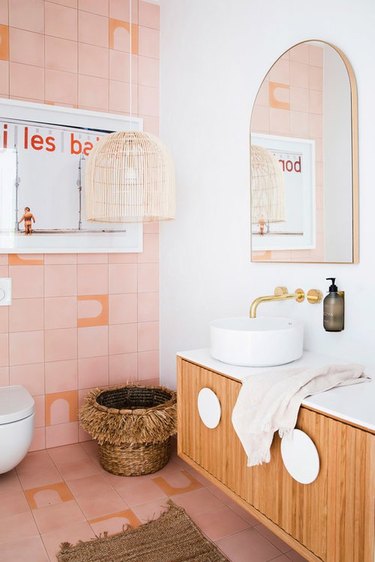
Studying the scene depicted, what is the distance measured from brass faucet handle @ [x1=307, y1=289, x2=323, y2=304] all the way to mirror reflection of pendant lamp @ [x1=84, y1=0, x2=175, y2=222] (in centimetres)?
85

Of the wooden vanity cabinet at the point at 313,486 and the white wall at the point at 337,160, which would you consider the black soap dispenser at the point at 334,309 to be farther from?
the wooden vanity cabinet at the point at 313,486

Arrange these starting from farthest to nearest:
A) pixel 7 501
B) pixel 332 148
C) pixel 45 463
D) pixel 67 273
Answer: pixel 67 273 < pixel 45 463 < pixel 7 501 < pixel 332 148

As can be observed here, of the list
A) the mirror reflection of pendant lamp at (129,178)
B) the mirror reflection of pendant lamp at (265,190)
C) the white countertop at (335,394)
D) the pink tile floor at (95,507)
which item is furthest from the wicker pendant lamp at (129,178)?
the pink tile floor at (95,507)

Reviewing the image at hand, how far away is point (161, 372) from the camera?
3125mm

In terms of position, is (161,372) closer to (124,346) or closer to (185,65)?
(124,346)

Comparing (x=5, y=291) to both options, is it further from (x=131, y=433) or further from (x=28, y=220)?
(x=131, y=433)

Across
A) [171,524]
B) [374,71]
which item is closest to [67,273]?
[171,524]

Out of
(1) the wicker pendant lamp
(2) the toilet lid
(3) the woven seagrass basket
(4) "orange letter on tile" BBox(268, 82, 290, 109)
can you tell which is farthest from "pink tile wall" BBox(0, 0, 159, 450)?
(4) "orange letter on tile" BBox(268, 82, 290, 109)

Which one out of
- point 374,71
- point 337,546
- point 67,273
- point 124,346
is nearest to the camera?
point 337,546

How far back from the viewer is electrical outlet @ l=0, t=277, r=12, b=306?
8.75ft

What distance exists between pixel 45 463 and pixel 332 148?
6.91ft

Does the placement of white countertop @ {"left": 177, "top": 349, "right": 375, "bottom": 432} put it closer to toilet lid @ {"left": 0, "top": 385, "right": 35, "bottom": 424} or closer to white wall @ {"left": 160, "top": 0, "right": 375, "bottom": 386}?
white wall @ {"left": 160, "top": 0, "right": 375, "bottom": 386}

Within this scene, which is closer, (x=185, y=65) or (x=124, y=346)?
(x=185, y=65)

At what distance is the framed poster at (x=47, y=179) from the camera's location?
266 centimetres
